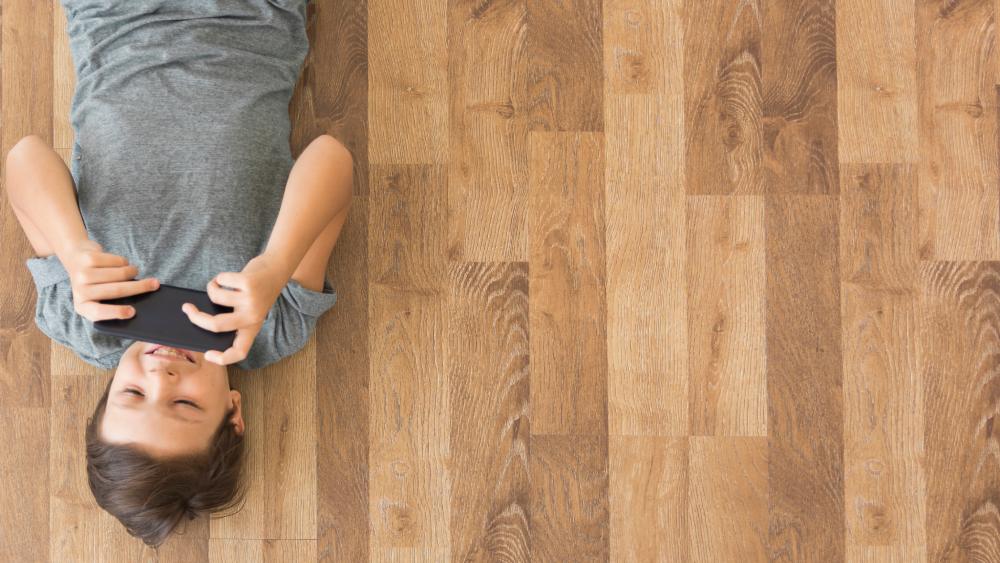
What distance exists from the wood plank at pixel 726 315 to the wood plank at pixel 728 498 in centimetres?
2

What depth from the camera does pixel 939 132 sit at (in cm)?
112

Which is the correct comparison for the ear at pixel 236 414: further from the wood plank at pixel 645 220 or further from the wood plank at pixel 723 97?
the wood plank at pixel 723 97

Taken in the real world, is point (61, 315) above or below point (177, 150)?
below

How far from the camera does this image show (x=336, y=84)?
1124mm

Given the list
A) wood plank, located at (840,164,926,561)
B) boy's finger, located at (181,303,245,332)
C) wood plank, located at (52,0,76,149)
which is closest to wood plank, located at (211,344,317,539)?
boy's finger, located at (181,303,245,332)

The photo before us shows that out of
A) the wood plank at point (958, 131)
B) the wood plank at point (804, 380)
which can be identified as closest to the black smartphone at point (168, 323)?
the wood plank at point (804, 380)

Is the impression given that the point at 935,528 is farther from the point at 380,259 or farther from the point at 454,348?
the point at 380,259

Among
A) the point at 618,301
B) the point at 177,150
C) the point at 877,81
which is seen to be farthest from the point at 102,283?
the point at 877,81

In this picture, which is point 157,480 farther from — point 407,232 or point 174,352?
point 407,232

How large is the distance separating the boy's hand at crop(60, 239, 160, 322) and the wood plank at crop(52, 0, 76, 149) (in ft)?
1.00

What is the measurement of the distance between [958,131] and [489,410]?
0.76 metres

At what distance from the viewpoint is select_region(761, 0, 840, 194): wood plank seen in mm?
1123

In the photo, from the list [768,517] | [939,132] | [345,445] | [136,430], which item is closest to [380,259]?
[345,445]

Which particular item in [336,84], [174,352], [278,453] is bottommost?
[278,453]
